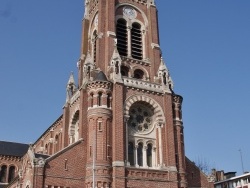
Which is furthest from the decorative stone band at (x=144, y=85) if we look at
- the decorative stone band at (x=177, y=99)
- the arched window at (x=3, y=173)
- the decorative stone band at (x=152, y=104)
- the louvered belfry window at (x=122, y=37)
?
the arched window at (x=3, y=173)

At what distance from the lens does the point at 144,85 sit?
41.6 meters

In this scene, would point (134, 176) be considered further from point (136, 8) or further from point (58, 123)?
point (136, 8)

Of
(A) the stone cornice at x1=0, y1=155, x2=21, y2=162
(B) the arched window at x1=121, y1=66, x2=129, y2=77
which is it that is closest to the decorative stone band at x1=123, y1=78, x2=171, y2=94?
(B) the arched window at x1=121, y1=66, x2=129, y2=77

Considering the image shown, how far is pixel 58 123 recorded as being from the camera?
1940 inches

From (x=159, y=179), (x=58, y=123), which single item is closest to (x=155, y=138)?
(x=159, y=179)

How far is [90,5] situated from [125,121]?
69.4ft

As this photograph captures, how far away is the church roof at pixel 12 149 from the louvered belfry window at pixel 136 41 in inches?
1180

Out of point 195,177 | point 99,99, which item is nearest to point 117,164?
point 99,99

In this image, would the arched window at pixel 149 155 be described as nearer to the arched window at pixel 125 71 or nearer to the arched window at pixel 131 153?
the arched window at pixel 131 153

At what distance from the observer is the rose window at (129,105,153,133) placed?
4060cm

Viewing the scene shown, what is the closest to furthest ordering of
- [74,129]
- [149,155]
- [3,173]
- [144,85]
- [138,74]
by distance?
[149,155] < [144,85] < [74,129] < [138,74] < [3,173]

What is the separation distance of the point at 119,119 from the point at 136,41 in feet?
44.3

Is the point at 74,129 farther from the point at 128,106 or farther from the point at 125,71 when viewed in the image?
the point at 125,71

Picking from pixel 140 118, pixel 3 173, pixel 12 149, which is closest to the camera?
pixel 140 118
